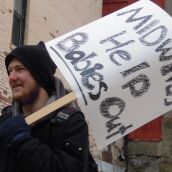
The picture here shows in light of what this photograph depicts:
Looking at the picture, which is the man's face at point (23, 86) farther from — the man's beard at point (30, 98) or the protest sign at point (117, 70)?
the protest sign at point (117, 70)

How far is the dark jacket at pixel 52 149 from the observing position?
2.95m

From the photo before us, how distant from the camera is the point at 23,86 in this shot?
3242 mm

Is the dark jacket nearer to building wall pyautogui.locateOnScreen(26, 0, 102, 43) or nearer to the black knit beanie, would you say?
the black knit beanie

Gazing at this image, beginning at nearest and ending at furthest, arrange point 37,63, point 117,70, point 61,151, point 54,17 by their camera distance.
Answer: point 61,151, point 37,63, point 117,70, point 54,17

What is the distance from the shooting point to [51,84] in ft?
11.2

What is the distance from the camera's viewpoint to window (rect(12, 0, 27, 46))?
425 inches

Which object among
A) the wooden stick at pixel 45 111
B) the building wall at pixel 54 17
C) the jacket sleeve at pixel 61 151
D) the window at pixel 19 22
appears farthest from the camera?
the building wall at pixel 54 17

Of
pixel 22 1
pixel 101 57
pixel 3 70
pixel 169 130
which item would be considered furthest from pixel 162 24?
pixel 169 130

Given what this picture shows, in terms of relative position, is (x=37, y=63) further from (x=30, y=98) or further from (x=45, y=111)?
(x=45, y=111)

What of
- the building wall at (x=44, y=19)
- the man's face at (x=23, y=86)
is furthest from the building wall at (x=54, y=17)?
the man's face at (x=23, y=86)

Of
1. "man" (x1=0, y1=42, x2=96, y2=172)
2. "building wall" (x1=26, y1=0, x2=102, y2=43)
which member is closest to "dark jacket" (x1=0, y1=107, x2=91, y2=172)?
"man" (x1=0, y1=42, x2=96, y2=172)

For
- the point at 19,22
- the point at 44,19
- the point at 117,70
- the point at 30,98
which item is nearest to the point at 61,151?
the point at 30,98

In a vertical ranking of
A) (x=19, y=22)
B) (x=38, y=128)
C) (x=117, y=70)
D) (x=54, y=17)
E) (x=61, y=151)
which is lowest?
(x=61, y=151)

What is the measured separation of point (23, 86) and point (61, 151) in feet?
1.45
